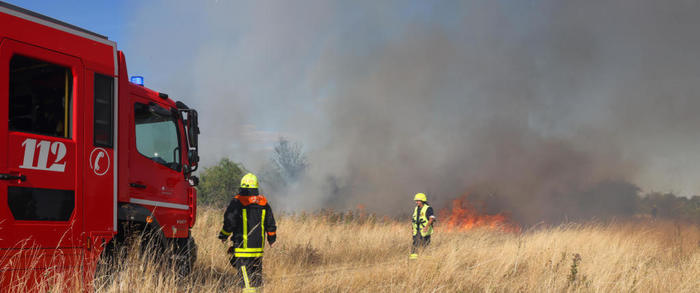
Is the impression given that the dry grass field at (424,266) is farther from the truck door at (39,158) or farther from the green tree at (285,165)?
the green tree at (285,165)

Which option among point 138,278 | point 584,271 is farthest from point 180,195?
point 584,271

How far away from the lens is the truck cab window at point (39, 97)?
4773mm

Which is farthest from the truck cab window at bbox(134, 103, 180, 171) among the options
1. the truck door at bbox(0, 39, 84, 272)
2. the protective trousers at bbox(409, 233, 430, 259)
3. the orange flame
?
the orange flame

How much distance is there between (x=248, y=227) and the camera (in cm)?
690

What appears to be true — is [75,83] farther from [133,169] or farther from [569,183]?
[569,183]

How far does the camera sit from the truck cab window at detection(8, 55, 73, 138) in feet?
15.7

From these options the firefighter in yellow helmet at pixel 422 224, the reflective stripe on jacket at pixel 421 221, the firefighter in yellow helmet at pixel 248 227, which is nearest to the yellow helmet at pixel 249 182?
the firefighter in yellow helmet at pixel 248 227

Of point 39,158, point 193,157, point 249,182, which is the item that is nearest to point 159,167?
point 193,157

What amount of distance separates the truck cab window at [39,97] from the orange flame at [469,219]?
58.1 ft

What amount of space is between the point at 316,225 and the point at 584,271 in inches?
335

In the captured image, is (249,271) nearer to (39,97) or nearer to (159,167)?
(159,167)

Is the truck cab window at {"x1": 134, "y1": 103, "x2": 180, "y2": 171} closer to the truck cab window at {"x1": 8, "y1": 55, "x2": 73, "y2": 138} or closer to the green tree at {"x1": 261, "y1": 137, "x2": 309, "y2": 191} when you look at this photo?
the truck cab window at {"x1": 8, "y1": 55, "x2": 73, "y2": 138}

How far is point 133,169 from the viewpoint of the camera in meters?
6.20

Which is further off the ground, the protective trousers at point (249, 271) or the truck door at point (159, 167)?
the truck door at point (159, 167)
